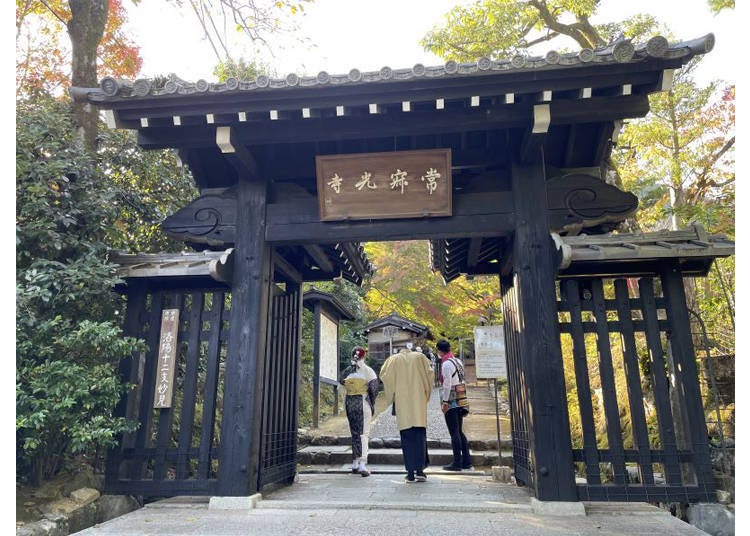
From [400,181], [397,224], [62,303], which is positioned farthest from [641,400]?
[62,303]

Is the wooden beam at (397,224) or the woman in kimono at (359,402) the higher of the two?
the wooden beam at (397,224)

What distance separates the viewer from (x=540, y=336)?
5.53m

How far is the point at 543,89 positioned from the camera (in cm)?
503

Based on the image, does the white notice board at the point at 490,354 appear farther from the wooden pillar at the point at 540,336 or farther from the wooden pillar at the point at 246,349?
the wooden pillar at the point at 246,349

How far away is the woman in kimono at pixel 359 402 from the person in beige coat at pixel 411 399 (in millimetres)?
439

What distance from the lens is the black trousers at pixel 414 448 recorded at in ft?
23.3

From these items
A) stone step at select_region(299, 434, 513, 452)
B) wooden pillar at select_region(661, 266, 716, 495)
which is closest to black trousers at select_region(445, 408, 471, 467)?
stone step at select_region(299, 434, 513, 452)

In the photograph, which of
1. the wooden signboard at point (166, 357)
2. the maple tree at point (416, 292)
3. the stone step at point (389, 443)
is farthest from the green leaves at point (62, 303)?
the maple tree at point (416, 292)

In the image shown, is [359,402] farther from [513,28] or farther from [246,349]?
[513,28]

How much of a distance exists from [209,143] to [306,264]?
129 inches

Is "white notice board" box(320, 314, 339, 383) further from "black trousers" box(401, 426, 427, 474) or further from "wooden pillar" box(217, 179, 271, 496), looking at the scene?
"wooden pillar" box(217, 179, 271, 496)

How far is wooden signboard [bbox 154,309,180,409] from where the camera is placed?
593 centimetres

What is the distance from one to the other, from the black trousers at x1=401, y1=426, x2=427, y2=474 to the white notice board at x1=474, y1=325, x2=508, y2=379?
1454 mm

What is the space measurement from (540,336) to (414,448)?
276cm
